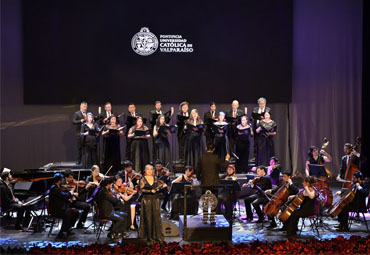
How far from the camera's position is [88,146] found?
1220cm

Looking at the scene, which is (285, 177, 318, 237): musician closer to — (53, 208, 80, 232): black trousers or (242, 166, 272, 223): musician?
(242, 166, 272, 223): musician

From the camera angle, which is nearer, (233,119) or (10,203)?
(10,203)

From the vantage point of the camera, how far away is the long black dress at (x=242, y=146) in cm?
1219

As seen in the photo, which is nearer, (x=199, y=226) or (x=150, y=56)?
(x=199, y=226)

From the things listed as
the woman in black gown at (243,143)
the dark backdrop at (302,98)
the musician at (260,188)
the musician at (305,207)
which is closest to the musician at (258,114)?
the woman in black gown at (243,143)

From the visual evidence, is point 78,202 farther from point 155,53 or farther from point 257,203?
point 155,53

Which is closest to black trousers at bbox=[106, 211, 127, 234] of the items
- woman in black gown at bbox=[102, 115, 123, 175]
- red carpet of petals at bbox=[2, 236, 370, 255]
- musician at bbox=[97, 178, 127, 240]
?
musician at bbox=[97, 178, 127, 240]

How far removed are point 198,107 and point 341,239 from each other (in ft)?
27.0

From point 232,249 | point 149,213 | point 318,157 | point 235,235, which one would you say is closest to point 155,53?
point 318,157

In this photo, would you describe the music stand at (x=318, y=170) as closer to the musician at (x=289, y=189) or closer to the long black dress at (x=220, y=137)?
the musician at (x=289, y=189)

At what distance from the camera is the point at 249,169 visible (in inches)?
500

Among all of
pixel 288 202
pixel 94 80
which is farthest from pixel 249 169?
pixel 94 80

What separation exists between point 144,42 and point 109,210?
22.6 ft

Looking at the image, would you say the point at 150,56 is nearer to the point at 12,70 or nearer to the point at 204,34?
the point at 204,34
